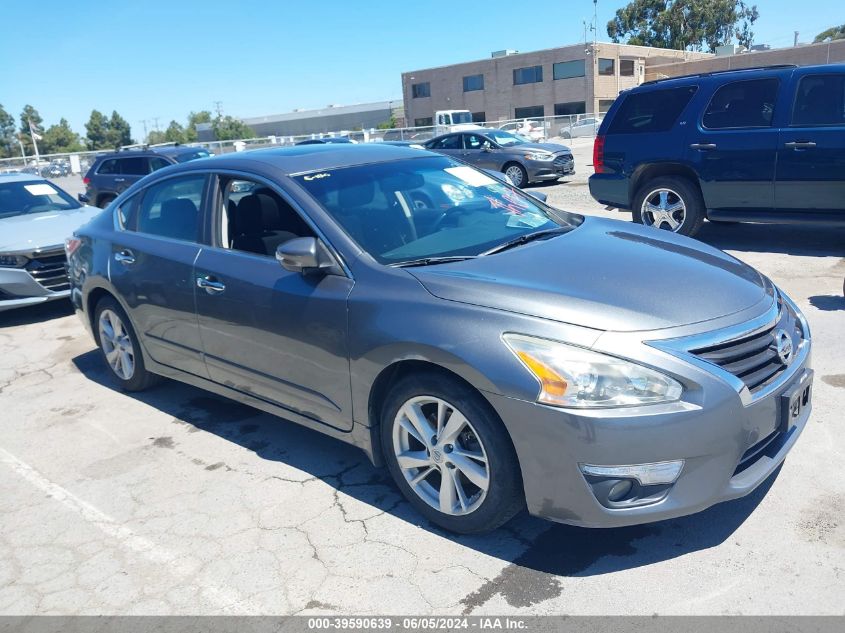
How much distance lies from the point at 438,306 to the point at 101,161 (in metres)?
15.1

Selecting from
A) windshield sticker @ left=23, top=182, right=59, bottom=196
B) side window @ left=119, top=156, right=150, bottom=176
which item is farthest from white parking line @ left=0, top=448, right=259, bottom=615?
side window @ left=119, top=156, right=150, bottom=176

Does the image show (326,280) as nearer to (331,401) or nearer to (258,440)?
(331,401)

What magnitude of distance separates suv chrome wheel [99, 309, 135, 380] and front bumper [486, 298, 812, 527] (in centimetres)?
336

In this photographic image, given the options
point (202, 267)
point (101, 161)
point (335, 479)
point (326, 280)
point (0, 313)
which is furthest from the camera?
point (101, 161)

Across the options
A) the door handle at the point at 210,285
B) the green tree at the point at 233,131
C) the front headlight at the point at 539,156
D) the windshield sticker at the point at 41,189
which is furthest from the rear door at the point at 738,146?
the green tree at the point at 233,131

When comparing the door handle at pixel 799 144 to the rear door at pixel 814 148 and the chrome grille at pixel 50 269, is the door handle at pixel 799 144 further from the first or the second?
the chrome grille at pixel 50 269

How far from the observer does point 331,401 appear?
11.7ft

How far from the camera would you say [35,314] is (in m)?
8.38

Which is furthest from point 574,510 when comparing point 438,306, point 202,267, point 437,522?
point 202,267

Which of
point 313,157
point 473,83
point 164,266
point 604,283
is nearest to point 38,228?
point 164,266

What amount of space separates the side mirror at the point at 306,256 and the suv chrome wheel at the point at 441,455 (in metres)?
0.83

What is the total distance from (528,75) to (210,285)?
6246cm

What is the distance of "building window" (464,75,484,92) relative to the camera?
65062 mm

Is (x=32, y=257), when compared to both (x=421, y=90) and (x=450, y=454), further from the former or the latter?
(x=421, y=90)
